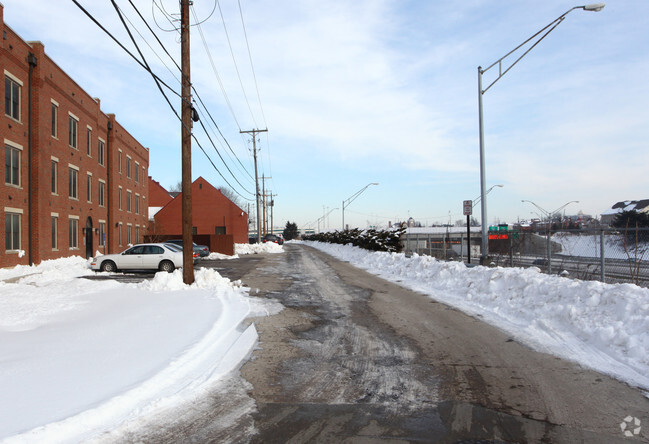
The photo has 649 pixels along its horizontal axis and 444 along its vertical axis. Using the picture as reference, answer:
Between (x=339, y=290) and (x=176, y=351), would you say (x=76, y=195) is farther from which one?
(x=176, y=351)

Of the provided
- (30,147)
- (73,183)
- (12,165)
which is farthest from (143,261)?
(73,183)

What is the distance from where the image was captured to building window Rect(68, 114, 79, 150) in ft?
88.8

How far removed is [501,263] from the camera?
17406 millimetres

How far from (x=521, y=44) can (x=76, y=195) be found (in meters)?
26.1

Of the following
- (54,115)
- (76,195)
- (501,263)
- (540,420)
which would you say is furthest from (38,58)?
(540,420)

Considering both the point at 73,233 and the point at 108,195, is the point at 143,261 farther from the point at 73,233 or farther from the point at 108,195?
the point at 108,195

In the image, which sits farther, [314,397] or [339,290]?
[339,290]

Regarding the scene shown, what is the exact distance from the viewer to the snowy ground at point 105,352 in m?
4.24

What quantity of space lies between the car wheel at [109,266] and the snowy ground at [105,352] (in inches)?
366

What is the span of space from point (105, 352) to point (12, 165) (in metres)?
19.1

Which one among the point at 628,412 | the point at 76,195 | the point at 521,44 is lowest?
the point at 628,412

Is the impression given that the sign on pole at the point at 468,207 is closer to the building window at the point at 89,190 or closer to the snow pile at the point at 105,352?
the snow pile at the point at 105,352

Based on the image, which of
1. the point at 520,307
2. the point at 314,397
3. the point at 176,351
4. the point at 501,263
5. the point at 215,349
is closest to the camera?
the point at 314,397

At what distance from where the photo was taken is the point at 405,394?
5.13m
